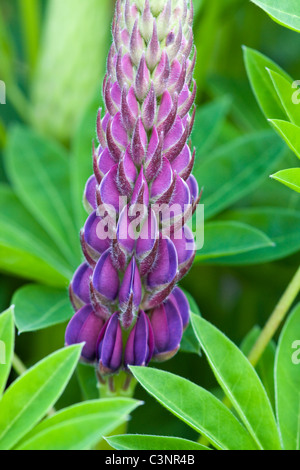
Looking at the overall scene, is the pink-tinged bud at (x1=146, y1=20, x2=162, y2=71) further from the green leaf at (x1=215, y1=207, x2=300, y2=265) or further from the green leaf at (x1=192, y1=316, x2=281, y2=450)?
the green leaf at (x1=215, y1=207, x2=300, y2=265)

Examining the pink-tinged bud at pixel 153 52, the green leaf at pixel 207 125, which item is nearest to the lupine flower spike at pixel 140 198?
the pink-tinged bud at pixel 153 52

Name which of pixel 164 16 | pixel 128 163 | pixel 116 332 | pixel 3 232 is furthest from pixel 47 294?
pixel 164 16

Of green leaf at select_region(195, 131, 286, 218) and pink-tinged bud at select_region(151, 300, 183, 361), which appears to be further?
green leaf at select_region(195, 131, 286, 218)

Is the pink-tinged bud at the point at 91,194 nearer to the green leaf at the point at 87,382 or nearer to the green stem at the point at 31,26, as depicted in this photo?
the green leaf at the point at 87,382

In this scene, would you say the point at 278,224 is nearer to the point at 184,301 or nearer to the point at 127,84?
the point at 184,301

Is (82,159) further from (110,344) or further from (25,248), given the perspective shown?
(110,344)

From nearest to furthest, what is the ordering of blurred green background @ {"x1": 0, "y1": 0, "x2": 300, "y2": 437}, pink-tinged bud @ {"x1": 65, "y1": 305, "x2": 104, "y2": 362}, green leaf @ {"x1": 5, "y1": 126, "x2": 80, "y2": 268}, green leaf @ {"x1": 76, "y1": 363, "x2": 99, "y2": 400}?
pink-tinged bud @ {"x1": 65, "y1": 305, "x2": 104, "y2": 362} < green leaf @ {"x1": 76, "y1": 363, "x2": 99, "y2": 400} < green leaf @ {"x1": 5, "y1": 126, "x2": 80, "y2": 268} < blurred green background @ {"x1": 0, "y1": 0, "x2": 300, "y2": 437}
